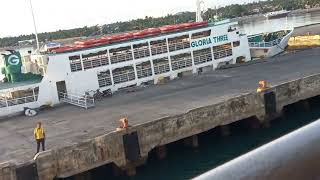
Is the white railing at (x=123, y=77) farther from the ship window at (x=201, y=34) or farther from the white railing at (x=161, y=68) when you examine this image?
the ship window at (x=201, y=34)

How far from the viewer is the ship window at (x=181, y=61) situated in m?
34.0

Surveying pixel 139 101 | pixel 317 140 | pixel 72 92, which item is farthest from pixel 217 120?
pixel 317 140

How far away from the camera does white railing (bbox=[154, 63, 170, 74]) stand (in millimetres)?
33000

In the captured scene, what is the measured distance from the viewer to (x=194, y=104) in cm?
2297

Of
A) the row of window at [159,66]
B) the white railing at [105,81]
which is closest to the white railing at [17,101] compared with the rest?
the white railing at [105,81]

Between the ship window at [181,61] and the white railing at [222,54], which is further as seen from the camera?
the white railing at [222,54]

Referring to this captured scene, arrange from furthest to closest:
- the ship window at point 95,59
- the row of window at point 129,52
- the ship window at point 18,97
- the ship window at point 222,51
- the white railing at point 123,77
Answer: the ship window at point 222,51
the white railing at point 123,77
the ship window at point 95,59
the row of window at point 129,52
the ship window at point 18,97

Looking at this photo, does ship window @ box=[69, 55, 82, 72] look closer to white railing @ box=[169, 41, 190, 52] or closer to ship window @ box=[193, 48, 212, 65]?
white railing @ box=[169, 41, 190, 52]

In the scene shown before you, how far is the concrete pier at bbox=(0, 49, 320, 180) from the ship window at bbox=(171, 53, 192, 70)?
7.92ft

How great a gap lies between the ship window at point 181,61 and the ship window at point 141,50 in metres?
2.23

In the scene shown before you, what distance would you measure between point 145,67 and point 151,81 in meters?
1.06

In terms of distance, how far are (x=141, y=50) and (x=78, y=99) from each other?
268 inches

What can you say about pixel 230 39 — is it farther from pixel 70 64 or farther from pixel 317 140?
pixel 317 140

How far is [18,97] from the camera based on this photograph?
2772 centimetres
